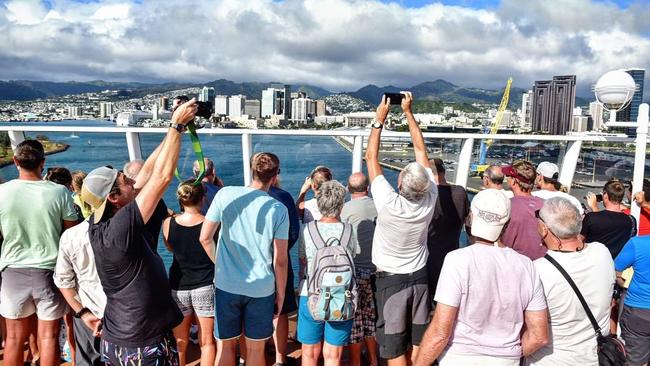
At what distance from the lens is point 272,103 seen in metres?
6.34

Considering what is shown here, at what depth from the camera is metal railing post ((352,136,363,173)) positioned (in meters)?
4.34

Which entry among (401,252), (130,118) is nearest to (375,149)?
(401,252)

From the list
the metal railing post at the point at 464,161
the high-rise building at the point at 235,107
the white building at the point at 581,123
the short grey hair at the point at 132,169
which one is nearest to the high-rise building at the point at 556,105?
the white building at the point at 581,123

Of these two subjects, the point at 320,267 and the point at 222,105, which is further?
the point at 222,105

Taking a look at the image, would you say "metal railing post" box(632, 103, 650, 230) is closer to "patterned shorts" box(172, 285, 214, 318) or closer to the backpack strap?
the backpack strap

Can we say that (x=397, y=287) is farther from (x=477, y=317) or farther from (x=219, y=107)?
(x=219, y=107)

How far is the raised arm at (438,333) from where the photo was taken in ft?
6.61

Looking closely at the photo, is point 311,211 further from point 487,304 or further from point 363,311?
point 487,304

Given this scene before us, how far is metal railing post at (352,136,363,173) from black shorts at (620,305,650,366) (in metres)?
2.42

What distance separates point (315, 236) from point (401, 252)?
1.85ft

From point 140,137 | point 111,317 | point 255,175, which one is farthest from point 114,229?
point 140,137

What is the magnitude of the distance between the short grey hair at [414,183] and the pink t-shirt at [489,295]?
23.8 inches

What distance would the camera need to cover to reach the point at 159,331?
7.30 feet

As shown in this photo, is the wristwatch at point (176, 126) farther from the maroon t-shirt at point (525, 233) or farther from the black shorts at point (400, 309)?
the maroon t-shirt at point (525, 233)
